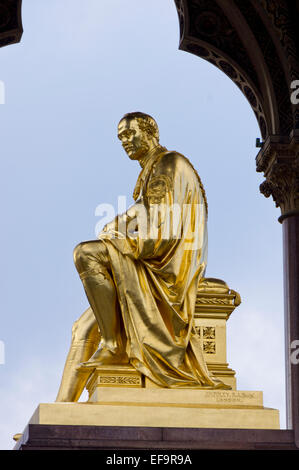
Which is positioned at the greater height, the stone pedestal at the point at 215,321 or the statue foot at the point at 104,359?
the stone pedestal at the point at 215,321

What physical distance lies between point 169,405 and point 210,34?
4.96 meters

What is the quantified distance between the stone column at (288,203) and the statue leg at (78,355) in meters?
2.88

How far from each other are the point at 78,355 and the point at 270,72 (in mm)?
4229

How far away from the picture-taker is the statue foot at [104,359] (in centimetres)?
707

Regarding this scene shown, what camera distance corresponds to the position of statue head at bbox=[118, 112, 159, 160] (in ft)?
25.3

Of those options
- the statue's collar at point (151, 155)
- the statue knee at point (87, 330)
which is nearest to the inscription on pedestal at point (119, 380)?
the statue knee at point (87, 330)

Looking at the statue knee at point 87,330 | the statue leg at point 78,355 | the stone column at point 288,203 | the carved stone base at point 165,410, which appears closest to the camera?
the carved stone base at point 165,410

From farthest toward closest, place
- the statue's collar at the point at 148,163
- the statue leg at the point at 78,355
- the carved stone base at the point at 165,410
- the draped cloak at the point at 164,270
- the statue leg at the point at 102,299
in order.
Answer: the statue's collar at the point at 148,163, the statue leg at the point at 78,355, the statue leg at the point at 102,299, the draped cloak at the point at 164,270, the carved stone base at the point at 165,410

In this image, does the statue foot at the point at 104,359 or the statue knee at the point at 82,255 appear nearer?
the statue foot at the point at 104,359

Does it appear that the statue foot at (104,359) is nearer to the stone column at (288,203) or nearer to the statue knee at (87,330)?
the statue knee at (87,330)

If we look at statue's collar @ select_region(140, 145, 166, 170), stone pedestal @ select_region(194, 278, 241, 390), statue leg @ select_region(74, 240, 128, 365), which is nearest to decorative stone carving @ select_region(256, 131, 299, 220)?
statue's collar @ select_region(140, 145, 166, 170)

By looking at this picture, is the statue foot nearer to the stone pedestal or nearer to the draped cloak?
the draped cloak
